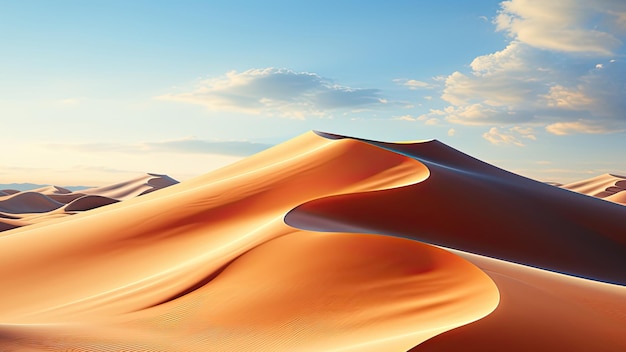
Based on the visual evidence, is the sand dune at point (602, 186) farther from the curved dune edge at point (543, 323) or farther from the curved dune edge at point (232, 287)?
the curved dune edge at point (543, 323)

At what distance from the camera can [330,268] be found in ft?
28.3

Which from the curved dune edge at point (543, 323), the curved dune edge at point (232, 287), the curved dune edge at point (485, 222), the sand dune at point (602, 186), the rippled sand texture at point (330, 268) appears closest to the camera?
the curved dune edge at point (543, 323)

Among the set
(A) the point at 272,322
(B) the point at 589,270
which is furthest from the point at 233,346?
(B) the point at 589,270

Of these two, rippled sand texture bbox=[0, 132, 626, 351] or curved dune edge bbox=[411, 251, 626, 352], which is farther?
rippled sand texture bbox=[0, 132, 626, 351]

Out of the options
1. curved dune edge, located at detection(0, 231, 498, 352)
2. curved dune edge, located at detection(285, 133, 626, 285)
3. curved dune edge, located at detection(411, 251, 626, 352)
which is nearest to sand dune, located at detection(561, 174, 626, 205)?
curved dune edge, located at detection(285, 133, 626, 285)

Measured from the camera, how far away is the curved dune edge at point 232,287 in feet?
21.1

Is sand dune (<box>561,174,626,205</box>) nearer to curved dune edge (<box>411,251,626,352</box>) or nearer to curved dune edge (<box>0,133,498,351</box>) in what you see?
curved dune edge (<box>0,133,498,351</box>)

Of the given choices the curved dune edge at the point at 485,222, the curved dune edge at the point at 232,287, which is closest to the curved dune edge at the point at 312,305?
the curved dune edge at the point at 232,287

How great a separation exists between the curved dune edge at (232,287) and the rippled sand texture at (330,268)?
1.4 inches

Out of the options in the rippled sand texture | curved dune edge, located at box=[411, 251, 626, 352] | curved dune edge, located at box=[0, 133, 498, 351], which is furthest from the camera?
curved dune edge, located at box=[0, 133, 498, 351]

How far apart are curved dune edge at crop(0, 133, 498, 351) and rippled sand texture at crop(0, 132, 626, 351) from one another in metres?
0.03

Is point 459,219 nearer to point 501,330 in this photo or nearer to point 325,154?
point 325,154

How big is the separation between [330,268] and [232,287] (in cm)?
154

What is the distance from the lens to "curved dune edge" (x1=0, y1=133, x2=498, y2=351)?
6.42m
